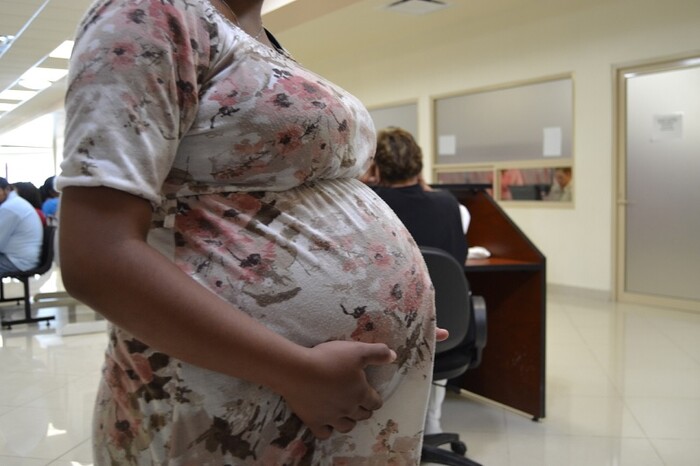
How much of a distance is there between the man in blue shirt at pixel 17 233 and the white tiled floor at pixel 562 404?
709 millimetres

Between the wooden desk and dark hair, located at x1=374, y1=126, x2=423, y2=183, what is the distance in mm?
386

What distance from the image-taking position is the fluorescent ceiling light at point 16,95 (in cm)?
717

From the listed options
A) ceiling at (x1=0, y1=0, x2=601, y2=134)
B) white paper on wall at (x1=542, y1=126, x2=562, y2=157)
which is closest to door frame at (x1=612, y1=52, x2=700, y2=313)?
white paper on wall at (x1=542, y1=126, x2=562, y2=157)

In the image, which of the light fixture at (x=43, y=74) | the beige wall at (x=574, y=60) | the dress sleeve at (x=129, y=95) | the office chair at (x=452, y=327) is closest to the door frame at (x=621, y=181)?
the beige wall at (x=574, y=60)

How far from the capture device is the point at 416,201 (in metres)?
2.41

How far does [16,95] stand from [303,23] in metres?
3.69

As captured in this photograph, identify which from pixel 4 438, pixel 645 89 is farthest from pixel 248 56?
pixel 645 89

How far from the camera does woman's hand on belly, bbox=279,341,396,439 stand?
588mm

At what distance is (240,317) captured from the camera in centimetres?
57

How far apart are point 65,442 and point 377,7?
5.03 m

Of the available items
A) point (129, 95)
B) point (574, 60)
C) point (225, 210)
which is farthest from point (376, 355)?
point (574, 60)

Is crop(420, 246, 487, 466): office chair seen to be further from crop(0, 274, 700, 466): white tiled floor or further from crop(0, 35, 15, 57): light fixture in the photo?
crop(0, 35, 15, 57): light fixture

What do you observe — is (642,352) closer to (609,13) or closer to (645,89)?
(645,89)

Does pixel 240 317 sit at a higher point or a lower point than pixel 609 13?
lower
